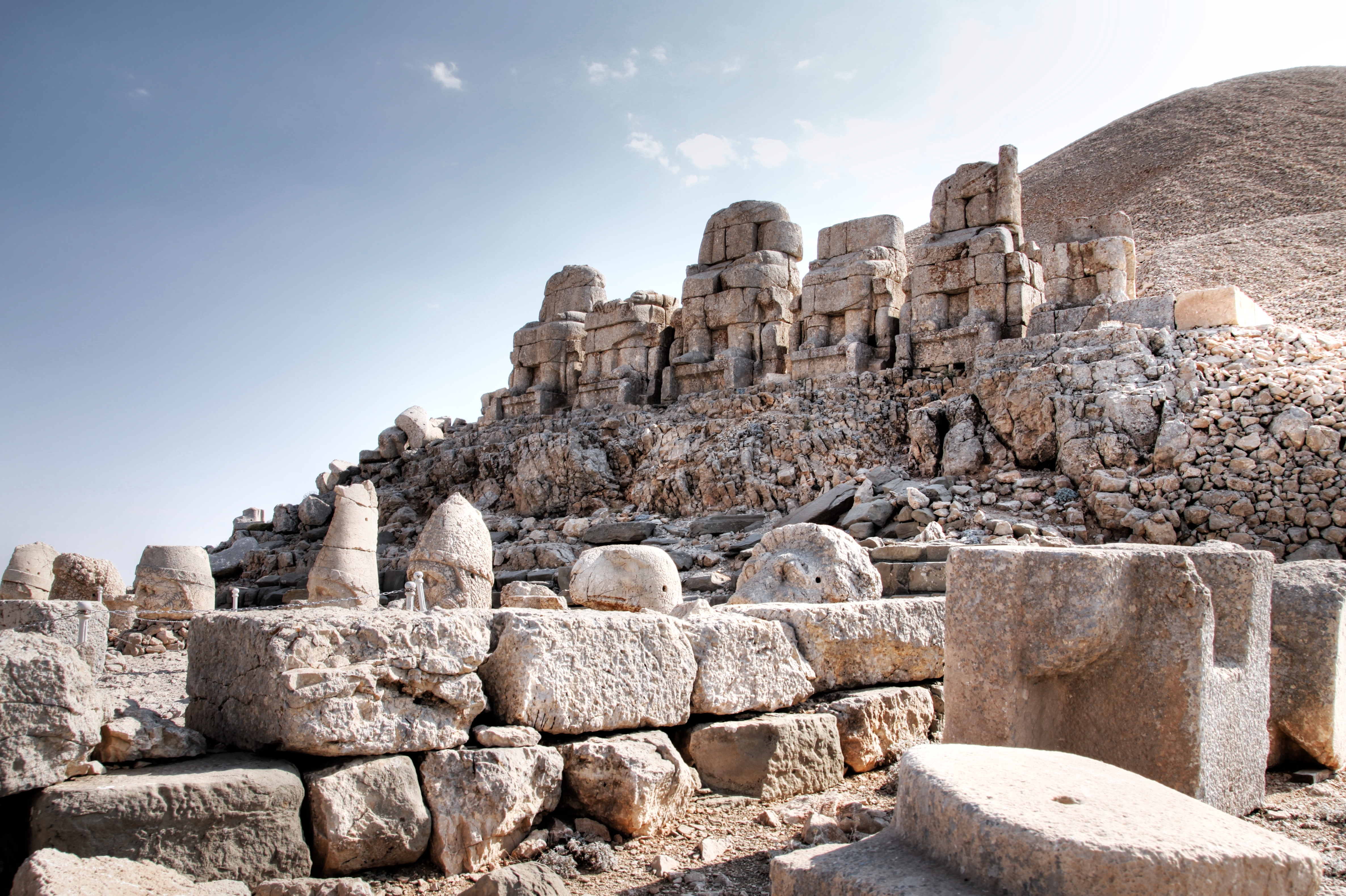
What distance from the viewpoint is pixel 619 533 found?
39.6ft

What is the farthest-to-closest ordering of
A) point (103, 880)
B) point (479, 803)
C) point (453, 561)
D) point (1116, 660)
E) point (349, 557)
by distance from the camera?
point (349, 557) → point (453, 561) → point (1116, 660) → point (479, 803) → point (103, 880)

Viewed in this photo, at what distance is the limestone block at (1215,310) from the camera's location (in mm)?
10320

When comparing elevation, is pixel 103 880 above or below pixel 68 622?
below

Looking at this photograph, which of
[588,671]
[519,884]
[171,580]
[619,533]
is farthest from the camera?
[619,533]

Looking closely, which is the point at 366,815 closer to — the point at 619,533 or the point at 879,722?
the point at 879,722

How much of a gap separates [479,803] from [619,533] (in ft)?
30.3

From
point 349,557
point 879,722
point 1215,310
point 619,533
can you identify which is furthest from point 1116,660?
point 619,533

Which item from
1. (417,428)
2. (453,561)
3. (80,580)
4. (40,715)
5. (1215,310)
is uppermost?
(1215,310)

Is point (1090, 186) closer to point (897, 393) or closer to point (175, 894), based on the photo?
point (897, 393)

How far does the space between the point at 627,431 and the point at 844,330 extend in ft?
13.1

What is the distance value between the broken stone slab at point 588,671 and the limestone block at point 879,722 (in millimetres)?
824

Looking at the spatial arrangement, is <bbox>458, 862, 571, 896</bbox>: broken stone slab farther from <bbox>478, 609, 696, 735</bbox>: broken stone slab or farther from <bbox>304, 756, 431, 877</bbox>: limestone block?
<bbox>478, 609, 696, 735</bbox>: broken stone slab

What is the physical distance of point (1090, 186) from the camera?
43.8 meters

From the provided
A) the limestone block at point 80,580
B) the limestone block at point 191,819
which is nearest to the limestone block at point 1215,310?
the limestone block at point 191,819
